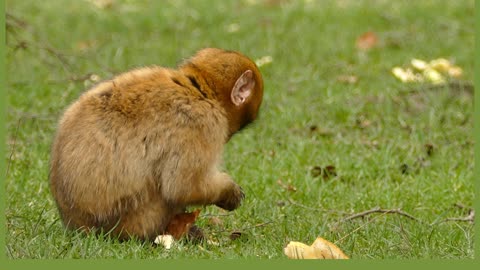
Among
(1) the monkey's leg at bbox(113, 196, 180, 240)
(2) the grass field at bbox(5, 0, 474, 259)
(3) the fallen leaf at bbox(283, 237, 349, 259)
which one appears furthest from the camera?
(2) the grass field at bbox(5, 0, 474, 259)

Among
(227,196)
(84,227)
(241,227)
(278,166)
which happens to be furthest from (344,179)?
(84,227)

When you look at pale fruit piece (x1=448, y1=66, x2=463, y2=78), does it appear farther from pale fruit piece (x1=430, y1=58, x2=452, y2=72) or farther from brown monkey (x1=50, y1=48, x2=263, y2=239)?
brown monkey (x1=50, y1=48, x2=263, y2=239)

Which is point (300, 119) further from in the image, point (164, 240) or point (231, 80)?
point (164, 240)

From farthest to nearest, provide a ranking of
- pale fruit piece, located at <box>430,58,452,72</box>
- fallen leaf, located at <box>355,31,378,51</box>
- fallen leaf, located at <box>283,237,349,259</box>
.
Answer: fallen leaf, located at <box>355,31,378,51</box> < pale fruit piece, located at <box>430,58,452,72</box> < fallen leaf, located at <box>283,237,349,259</box>

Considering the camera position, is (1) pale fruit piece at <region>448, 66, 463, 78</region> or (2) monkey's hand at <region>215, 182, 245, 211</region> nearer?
(2) monkey's hand at <region>215, 182, 245, 211</region>

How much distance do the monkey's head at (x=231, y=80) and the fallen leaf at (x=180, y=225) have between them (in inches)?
19.9

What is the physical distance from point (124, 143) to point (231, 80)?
709 millimetres

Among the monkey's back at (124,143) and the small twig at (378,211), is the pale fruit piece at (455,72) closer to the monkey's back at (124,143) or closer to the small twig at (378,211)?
the small twig at (378,211)

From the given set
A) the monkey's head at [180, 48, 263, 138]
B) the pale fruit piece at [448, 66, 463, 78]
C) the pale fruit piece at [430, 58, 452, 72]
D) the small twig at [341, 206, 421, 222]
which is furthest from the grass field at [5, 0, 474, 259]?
the monkey's head at [180, 48, 263, 138]

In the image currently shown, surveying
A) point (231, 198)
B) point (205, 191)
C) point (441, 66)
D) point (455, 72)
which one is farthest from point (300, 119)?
point (205, 191)

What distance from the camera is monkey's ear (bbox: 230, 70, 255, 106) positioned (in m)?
5.58

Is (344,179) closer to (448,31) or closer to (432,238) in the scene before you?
(432,238)

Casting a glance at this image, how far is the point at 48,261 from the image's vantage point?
5.01 meters

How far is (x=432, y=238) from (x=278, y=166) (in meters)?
1.86
